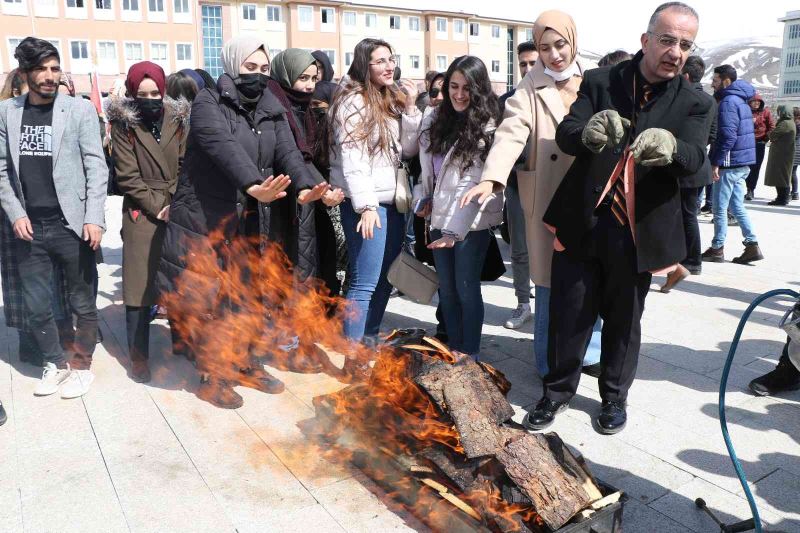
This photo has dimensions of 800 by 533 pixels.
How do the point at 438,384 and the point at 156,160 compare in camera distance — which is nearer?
the point at 438,384

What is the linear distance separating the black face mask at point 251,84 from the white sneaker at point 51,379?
89.4 inches

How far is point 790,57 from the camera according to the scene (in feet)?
393

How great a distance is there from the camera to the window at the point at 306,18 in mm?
57438

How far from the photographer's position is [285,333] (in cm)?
475

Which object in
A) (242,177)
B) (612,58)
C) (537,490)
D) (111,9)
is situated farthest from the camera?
(111,9)

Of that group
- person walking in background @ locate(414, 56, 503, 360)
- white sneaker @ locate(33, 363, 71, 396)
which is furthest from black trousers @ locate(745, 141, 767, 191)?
white sneaker @ locate(33, 363, 71, 396)

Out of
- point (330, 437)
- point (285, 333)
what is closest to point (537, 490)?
point (330, 437)

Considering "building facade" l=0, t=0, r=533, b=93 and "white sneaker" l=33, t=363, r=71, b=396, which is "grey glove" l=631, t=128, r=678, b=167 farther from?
"building facade" l=0, t=0, r=533, b=93

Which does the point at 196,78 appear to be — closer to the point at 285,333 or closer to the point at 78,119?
the point at 78,119

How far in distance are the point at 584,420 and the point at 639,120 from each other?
176cm

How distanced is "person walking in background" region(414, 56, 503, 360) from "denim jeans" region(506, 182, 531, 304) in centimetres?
140

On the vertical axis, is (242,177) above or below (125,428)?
above

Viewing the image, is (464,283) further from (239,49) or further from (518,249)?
(239,49)

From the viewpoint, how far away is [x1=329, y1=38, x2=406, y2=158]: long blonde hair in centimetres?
402
